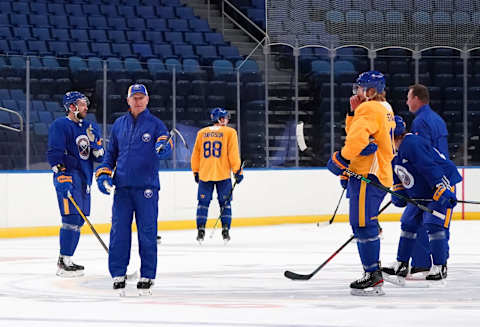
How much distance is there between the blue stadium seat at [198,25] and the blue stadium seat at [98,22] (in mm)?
1533

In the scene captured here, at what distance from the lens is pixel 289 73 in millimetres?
11625

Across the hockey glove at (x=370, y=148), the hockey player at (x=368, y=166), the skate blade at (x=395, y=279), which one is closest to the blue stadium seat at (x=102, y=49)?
the skate blade at (x=395, y=279)

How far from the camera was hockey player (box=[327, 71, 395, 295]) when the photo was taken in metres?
4.68

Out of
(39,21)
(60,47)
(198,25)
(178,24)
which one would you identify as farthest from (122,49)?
(198,25)

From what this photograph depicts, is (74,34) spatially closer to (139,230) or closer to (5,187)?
(5,187)

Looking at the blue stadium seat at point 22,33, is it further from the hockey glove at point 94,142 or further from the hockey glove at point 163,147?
the hockey glove at point 163,147

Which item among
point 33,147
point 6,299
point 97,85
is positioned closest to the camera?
point 6,299

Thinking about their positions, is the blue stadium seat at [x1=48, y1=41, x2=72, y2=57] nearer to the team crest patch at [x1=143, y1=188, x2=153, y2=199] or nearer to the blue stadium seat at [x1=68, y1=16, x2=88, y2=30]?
the blue stadium seat at [x1=68, y1=16, x2=88, y2=30]

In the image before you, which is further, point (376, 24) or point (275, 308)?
point (376, 24)

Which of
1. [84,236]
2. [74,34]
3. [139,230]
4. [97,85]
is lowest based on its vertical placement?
[84,236]

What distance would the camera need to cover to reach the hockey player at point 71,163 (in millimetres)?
5930

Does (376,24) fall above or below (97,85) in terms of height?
above

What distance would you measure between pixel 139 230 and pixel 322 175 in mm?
7092

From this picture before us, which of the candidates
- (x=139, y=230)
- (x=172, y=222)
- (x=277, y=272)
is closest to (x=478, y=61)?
(x=172, y=222)
